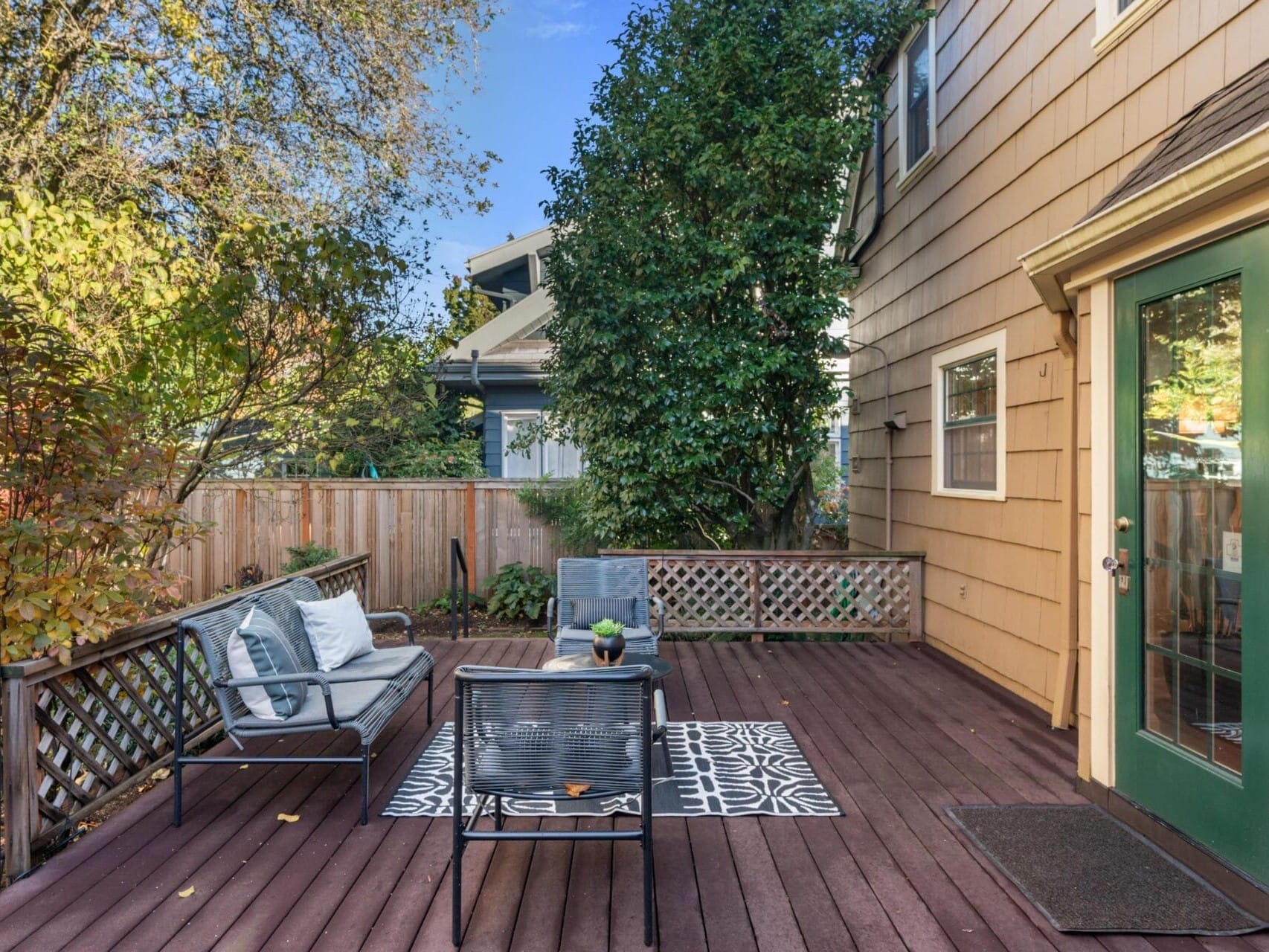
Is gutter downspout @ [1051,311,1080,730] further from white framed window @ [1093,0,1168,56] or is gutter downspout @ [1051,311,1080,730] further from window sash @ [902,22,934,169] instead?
window sash @ [902,22,934,169]

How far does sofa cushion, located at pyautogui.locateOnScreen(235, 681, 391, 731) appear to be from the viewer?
3039 millimetres

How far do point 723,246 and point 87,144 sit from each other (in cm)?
501

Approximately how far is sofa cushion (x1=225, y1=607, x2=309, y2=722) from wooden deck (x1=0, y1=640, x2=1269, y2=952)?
1.28 feet

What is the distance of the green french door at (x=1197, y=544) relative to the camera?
225cm

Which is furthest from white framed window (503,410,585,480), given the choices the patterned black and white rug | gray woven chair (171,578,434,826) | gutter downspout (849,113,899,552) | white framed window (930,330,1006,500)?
the patterned black and white rug

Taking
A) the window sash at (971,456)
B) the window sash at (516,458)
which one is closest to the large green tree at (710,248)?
the window sash at (971,456)

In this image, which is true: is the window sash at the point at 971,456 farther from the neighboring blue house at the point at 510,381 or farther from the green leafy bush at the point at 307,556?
the green leafy bush at the point at 307,556

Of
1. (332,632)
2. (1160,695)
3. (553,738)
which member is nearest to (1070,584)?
(1160,695)

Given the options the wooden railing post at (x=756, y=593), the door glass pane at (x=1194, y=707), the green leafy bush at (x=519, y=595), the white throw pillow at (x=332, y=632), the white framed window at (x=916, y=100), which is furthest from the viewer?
the green leafy bush at (x=519, y=595)

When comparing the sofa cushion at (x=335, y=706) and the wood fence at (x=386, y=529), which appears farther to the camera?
the wood fence at (x=386, y=529)

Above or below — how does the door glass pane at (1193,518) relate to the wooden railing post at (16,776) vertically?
above

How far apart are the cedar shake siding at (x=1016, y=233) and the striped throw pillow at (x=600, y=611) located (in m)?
2.46

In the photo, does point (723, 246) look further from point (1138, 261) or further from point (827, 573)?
point (1138, 261)

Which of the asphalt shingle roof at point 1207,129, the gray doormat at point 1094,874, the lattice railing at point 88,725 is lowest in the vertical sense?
the gray doormat at point 1094,874
